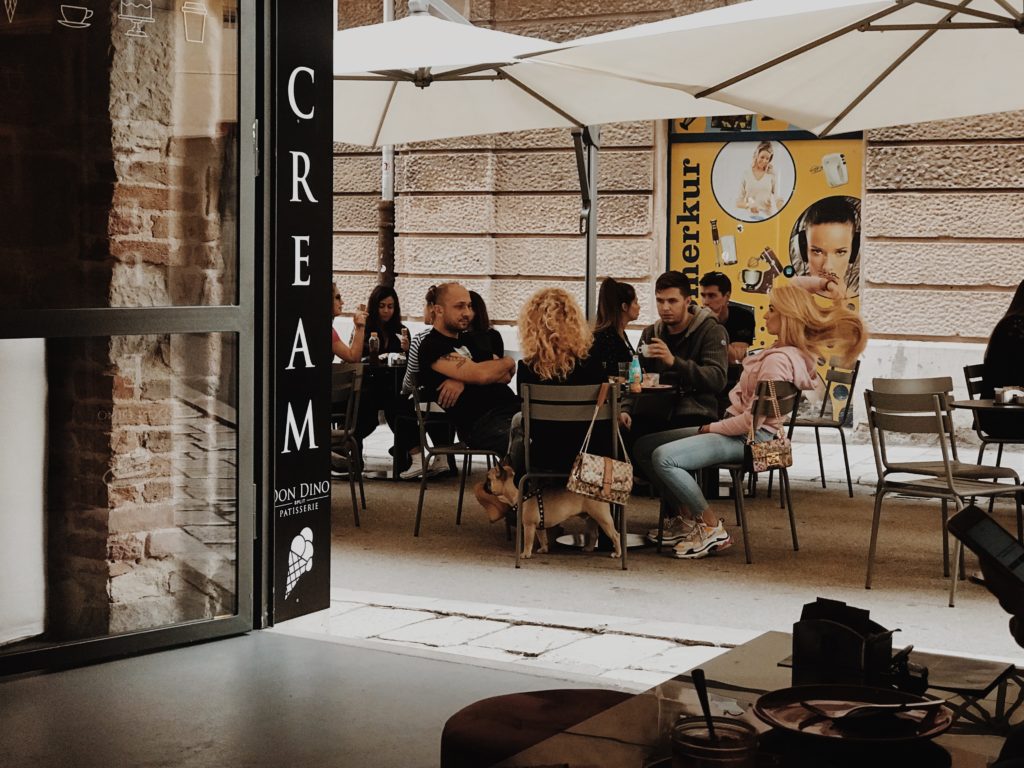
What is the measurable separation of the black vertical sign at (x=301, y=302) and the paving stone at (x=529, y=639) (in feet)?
2.30

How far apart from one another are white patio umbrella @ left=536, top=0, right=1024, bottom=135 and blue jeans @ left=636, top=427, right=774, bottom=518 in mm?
1847

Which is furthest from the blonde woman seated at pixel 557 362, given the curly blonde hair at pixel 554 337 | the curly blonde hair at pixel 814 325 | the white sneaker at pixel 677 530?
the curly blonde hair at pixel 814 325

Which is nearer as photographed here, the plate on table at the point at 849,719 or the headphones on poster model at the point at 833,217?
the plate on table at the point at 849,719

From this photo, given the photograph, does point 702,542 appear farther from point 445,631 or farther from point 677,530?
point 445,631

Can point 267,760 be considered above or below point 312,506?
below

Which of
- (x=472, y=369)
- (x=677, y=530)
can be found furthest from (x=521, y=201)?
(x=677, y=530)

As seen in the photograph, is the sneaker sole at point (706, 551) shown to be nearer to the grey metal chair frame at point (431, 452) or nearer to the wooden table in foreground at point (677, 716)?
the grey metal chair frame at point (431, 452)

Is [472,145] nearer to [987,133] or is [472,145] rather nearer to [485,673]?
[987,133]

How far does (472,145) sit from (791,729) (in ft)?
37.3

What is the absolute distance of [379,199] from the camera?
544 inches

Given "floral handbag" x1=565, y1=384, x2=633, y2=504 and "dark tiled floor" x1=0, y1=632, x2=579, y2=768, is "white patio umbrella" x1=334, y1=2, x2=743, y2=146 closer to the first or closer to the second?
"floral handbag" x1=565, y1=384, x2=633, y2=504

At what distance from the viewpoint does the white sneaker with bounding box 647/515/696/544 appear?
24.0 feet

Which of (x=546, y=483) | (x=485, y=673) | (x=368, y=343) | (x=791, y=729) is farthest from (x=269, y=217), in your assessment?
(x=368, y=343)

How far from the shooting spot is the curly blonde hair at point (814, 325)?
7289mm
